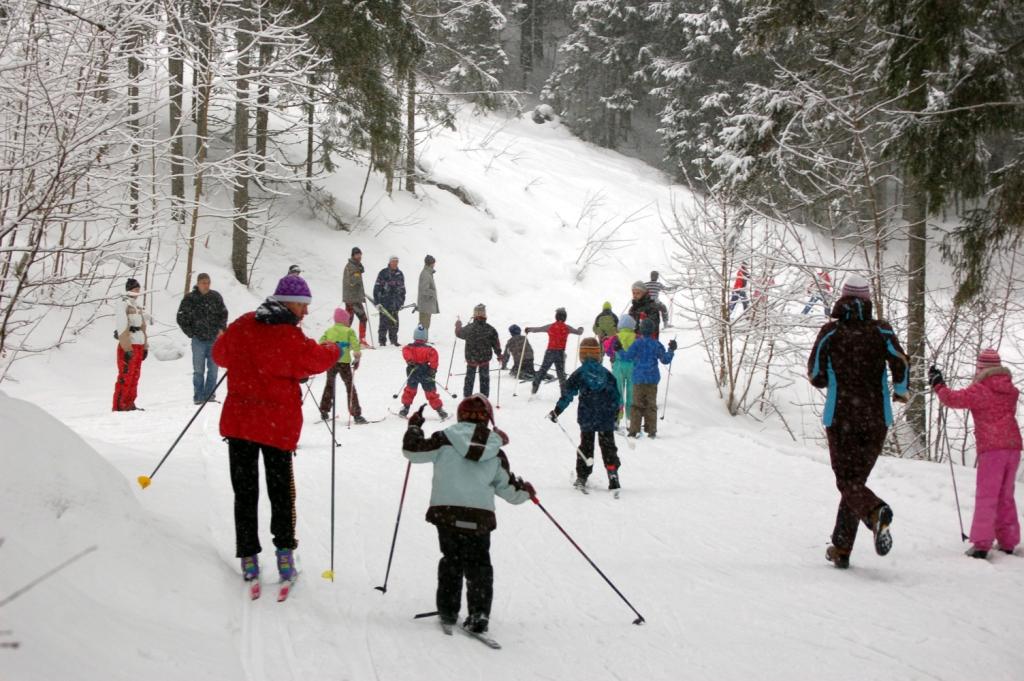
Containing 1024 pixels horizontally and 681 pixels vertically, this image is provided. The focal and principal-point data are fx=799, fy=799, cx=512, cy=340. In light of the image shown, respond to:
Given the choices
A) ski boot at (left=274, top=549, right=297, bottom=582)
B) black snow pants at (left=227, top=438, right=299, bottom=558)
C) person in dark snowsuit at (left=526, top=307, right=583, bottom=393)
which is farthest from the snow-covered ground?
person in dark snowsuit at (left=526, top=307, right=583, bottom=393)

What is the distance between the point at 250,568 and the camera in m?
4.91

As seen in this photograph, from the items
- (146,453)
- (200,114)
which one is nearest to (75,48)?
(146,453)

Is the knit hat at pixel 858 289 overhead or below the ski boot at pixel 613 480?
overhead

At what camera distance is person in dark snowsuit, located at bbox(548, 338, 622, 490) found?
28.6 feet

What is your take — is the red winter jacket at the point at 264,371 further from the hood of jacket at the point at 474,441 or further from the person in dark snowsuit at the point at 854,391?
the person in dark snowsuit at the point at 854,391

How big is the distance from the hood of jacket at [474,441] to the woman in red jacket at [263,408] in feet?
2.93

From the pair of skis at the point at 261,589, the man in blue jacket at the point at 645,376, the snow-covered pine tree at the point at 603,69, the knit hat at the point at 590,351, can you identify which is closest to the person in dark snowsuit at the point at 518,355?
the man in blue jacket at the point at 645,376

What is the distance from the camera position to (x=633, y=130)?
163 ft

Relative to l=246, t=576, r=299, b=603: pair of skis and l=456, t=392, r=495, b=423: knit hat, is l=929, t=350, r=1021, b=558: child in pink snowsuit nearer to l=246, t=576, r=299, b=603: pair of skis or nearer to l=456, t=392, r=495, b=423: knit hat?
l=456, t=392, r=495, b=423: knit hat

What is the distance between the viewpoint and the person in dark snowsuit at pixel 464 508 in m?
4.68

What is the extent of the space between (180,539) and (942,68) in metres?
9.63

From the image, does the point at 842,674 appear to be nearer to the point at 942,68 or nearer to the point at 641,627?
the point at 641,627

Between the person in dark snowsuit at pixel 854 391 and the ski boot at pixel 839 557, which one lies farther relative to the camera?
the ski boot at pixel 839 557

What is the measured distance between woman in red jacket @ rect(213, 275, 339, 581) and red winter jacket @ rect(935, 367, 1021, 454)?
499 cm
